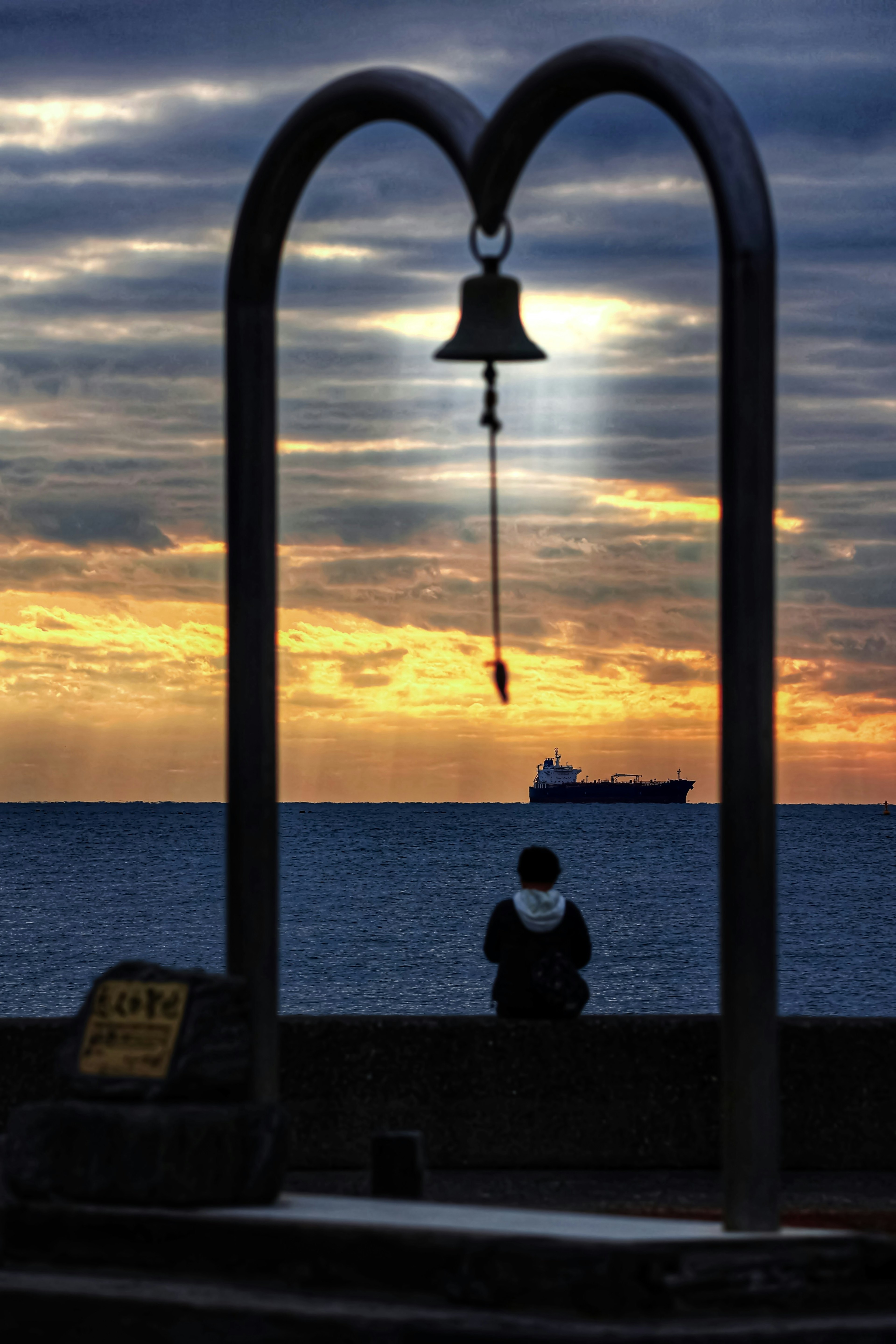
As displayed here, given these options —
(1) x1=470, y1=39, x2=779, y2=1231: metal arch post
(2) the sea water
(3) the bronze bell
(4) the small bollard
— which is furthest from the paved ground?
(2) the sea water

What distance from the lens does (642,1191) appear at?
9055 mm

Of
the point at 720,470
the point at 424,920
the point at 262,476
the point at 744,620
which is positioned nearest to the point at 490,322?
the point at 262,476

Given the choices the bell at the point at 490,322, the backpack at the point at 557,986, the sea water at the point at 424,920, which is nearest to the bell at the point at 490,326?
the bell at the point at 490,322

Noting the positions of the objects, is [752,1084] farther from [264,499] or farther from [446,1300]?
[264,499]

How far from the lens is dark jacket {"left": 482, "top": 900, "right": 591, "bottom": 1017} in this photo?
382 inches

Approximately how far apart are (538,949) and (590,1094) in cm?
76

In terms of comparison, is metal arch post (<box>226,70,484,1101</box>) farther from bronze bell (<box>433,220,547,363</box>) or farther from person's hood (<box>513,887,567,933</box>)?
person's hood (<box>513,887,567,933</box>)

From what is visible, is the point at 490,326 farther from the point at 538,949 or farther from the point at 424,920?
the point at 424,920

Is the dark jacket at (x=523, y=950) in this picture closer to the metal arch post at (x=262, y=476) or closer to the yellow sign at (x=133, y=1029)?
the metal arch post at (x=262, y=476)

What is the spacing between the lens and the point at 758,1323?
5984mm

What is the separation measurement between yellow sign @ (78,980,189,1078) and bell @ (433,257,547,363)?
2826 millimetres

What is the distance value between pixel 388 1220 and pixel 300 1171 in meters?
3.00

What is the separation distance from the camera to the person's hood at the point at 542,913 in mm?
9719

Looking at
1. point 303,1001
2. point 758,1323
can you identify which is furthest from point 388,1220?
point 303,1001
